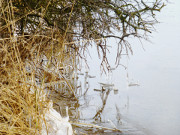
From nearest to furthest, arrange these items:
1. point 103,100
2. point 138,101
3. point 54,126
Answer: point 54,126, point 103,100, point 138,101

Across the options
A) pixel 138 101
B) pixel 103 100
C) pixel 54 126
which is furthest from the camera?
pixel 138 101

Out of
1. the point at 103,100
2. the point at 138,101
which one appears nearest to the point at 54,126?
the point at 103,100

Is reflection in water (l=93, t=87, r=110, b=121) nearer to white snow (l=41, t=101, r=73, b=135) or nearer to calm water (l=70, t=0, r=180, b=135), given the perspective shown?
calm water (l=70, t=0, r=180, b=135)

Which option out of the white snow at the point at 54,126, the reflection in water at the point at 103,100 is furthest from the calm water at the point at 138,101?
the white snow at the point at 54,126

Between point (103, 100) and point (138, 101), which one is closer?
point (103, 100)

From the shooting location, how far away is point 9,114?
1.92 m

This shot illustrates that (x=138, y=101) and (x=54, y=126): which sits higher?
(x=54, y=126)

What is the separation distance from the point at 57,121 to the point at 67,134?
0.41 ft

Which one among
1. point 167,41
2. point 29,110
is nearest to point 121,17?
point 29,110

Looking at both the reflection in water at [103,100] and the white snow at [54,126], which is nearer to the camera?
the white snow at [54,126]

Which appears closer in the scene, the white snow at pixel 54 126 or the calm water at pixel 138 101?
the white snow at pixel 54 126

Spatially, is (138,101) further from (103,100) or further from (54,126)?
(54,126)

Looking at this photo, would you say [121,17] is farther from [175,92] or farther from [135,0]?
[175,92]

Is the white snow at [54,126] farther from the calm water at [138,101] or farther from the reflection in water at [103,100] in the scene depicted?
the reflection in water at [103,100]
